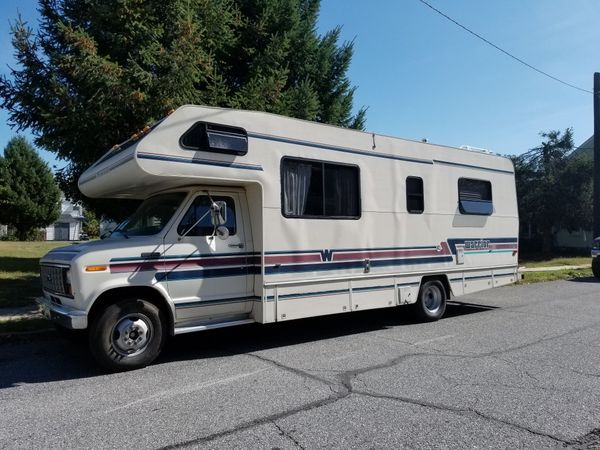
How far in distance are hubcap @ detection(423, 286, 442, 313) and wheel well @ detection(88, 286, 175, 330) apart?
15.8 feet

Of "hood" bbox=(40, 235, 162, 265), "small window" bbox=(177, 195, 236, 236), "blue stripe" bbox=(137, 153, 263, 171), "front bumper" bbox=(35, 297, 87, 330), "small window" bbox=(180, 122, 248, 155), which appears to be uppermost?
"small window" bbox=(180, 122, 248, 155)

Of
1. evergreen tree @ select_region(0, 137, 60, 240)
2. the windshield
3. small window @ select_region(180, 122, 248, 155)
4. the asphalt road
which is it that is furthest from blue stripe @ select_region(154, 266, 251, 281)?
evergreen tree @ select_region(0, 137, 60, 240)

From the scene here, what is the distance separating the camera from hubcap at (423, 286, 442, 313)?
30.5 ft

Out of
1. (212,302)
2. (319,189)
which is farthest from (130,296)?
(319,189)

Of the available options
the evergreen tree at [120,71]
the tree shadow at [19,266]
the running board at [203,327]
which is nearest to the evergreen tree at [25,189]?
the tree shadow at [19,266]

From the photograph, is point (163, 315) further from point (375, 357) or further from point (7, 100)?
point (7, 100)

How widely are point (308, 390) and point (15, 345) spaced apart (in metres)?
4.77

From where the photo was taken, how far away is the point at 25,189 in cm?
3706

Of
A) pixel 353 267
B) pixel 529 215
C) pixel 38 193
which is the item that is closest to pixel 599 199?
pixel 529 215

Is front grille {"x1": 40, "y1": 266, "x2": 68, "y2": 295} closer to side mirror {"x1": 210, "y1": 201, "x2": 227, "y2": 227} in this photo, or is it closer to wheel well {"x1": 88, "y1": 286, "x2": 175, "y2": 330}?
wheel well {"x1": 88, "y1": 286, "x2": 175, "y2": 330}

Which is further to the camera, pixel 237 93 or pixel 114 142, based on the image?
pixel 237 93

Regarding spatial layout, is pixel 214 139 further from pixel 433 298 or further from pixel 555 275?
pixel 555 275

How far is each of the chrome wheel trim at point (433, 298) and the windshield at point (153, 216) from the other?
190 inches

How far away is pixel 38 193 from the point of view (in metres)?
37.9
